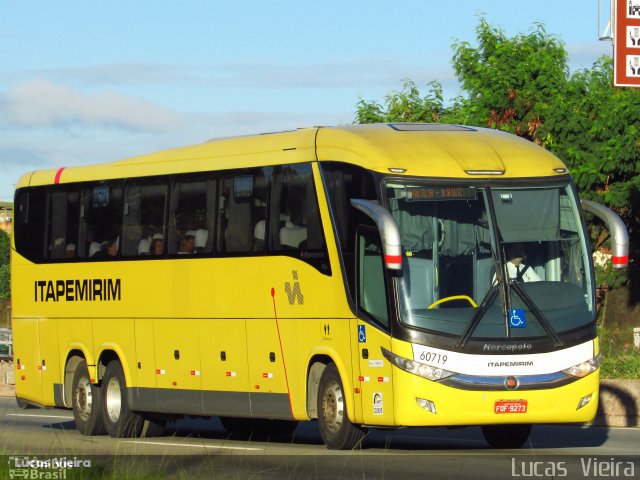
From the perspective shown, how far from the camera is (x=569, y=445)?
60.3 feet

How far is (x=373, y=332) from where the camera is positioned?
16766 mm

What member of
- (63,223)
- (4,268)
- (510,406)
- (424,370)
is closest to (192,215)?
(63,223)

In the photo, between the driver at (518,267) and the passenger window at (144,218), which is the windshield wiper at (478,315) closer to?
the driver at (518,267)

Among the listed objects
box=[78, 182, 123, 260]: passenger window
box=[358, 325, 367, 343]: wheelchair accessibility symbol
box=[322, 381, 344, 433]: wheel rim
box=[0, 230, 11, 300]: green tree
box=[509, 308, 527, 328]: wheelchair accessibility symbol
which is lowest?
box=[0, 230, 11, 300]: green tree

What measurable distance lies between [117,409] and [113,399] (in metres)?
0.16

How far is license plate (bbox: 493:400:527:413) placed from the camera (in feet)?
53.1

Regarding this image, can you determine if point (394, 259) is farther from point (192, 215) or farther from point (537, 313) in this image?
point (192, 215)

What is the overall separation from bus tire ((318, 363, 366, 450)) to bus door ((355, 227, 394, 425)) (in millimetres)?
487

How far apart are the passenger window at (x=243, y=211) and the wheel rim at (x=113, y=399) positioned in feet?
11.5

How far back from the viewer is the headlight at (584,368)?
54.4 feet

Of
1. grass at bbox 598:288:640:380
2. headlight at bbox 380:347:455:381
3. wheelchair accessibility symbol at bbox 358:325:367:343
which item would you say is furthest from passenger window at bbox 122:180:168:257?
grass at bbox 598:288:640:380

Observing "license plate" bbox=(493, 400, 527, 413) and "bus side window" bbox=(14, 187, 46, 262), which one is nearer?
"license plate" bbox=(493, 400, 527, 413)

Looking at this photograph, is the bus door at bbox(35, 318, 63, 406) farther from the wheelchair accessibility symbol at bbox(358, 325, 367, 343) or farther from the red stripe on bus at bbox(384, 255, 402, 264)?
the red stripe on bus at bbox(384, 255, 402, 264)

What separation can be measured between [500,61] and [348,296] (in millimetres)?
31889
